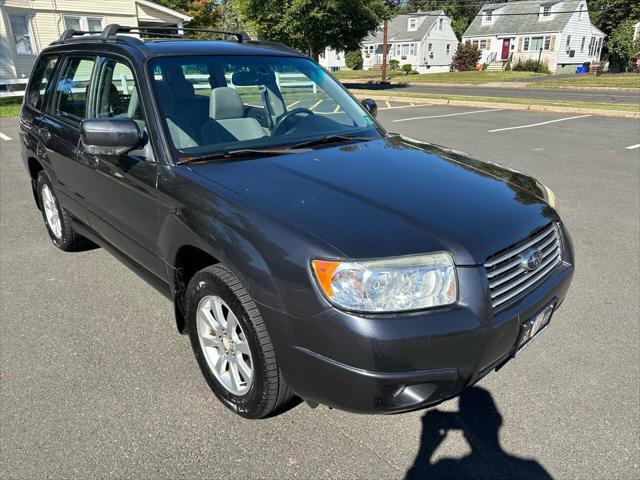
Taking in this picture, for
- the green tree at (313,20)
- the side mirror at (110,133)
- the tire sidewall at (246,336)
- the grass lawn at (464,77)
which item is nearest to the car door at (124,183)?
the side mirror at (110,133)

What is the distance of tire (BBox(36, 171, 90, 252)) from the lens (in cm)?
449

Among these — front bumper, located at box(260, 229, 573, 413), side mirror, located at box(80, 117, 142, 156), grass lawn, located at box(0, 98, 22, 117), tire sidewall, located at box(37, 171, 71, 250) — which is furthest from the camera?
grass lawn, located at box(0, 98, 22, 117)

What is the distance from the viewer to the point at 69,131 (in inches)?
149

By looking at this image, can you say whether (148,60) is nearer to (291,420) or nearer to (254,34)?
(291,420)

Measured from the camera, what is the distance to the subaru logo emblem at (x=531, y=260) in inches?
92.3

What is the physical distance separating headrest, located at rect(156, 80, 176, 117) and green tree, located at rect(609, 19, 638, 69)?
52.9 meters

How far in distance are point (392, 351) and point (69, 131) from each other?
10.1 feet

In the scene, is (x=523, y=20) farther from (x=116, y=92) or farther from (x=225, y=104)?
(x=116, y=92)

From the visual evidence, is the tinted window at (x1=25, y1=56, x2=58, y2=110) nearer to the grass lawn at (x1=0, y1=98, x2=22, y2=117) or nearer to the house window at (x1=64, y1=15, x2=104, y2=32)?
the grass lawn at (x1=0, y1=98, x2=22, y2=117)

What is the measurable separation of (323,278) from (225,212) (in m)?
0.64

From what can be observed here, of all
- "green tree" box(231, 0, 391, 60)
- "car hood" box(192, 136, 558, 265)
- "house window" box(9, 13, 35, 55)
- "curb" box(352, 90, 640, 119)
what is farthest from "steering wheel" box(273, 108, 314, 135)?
"house window" box(9, 13, 35, 55)

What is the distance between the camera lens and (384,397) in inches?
80.0

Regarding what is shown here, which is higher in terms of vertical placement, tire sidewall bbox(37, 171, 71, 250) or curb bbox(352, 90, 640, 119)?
tire sidewall bbox(37, 171, 71, 250)

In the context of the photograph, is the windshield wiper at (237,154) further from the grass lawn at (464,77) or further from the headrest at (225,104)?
the grass lawn at (464,77)
